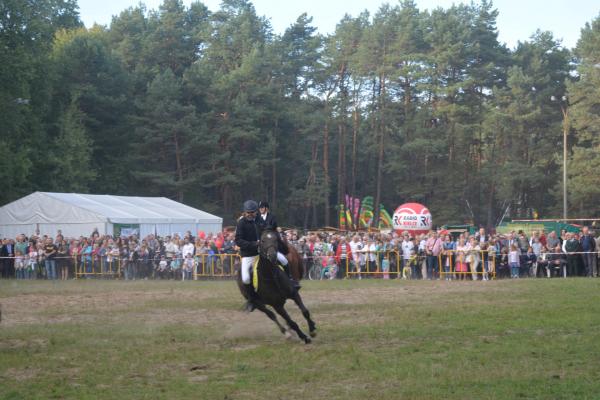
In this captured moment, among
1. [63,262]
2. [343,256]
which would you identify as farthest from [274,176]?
[343,256]

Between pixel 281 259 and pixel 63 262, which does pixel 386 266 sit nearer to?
pixel 63 262

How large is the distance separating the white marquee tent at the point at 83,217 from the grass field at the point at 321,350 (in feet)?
64.3

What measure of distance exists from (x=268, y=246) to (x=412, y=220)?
4076 centimetres

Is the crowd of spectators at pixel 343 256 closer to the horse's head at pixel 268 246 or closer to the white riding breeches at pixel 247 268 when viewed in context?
the white riding breeches at pixel 247 268

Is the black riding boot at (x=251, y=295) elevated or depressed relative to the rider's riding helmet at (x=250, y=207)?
depressed

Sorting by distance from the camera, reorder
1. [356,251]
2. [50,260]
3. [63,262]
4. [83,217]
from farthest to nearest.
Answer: [83,217] → [63,262] → [50,260] → [356,251]

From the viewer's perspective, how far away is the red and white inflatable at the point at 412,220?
52.7m

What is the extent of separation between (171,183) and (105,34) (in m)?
22.2

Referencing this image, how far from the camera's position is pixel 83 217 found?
40.6 metres

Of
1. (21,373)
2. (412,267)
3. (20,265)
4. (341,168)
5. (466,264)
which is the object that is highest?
(341,168)

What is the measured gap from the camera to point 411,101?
74.8 meters

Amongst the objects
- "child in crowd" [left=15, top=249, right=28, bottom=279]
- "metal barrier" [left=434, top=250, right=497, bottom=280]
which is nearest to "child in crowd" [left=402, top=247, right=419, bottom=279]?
"metal barrier" [left=434, top=250, right=497, bottom=280]

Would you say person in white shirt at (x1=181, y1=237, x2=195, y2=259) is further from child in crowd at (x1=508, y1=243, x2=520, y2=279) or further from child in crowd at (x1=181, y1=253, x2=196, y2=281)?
child in crowd at (x1=508, y1=243, x2=520, y2=279)

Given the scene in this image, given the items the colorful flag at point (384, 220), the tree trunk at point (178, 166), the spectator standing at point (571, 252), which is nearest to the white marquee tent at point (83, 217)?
the tree trunk at point (178, 166)
